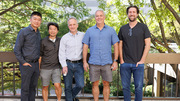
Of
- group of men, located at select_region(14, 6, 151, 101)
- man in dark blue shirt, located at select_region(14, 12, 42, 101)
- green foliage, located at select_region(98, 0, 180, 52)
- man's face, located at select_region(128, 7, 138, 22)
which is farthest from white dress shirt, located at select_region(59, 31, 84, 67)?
green foliage, located at select_region(98, 0, 180, 52)

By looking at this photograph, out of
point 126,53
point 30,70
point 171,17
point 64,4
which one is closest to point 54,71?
point 30,70

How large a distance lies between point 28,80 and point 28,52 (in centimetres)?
45

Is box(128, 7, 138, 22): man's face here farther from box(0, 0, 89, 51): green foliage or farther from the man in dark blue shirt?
box(0, 0, 89, 51): green foliage

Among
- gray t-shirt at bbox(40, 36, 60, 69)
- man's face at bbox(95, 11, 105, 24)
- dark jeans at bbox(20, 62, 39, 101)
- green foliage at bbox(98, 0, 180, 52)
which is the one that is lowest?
dark jeans at bbox(20, 62, 39, 101)

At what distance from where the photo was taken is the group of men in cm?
267

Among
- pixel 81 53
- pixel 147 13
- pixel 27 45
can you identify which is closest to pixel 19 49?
pixel 27 45

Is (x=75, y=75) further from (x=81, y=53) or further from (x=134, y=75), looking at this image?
(x=134, y=75)

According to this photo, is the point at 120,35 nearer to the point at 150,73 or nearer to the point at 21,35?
the point at 21,35

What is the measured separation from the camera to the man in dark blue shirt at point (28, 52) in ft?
8.45

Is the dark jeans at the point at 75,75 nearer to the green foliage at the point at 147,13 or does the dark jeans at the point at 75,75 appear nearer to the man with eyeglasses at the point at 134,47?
the man with eyeglasses at the point at 134,47

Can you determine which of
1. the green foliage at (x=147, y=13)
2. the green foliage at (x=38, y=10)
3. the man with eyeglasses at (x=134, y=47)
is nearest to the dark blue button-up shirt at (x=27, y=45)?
the man with eyeglasses at (x=134, y=47)

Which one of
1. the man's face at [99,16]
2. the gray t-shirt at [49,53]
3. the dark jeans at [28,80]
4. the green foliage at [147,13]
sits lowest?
the dark jeans at [28,80]

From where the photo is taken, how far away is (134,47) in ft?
8.80

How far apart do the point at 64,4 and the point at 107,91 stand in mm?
6709
